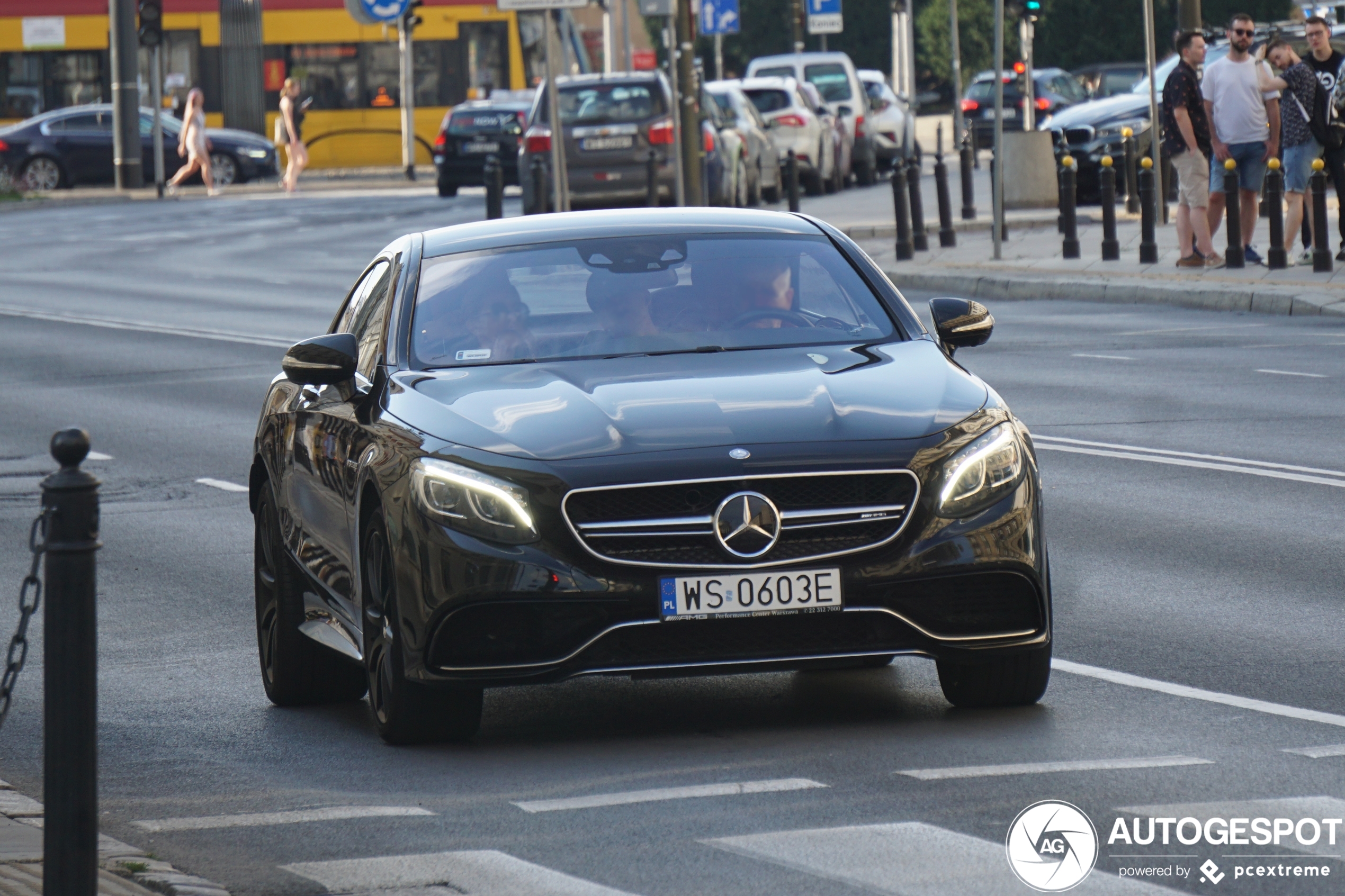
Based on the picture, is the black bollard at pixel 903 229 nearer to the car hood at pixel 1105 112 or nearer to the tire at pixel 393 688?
the car hood at pixel 1105 112

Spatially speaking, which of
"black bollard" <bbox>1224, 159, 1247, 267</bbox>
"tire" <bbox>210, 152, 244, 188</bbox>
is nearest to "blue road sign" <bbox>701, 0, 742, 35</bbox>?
"black bollard" <bbox>1224, 159, 1247, 267</bbox>

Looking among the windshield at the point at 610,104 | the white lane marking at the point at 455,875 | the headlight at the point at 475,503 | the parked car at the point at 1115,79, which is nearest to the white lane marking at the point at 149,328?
the windshield at the point at 610,104

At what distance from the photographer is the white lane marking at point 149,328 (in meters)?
21.0

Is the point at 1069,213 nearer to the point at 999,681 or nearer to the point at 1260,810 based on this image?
the point at 999,681

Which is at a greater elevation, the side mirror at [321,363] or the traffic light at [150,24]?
the traffic light at [150,24]

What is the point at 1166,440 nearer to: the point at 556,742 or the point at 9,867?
the point at 556,742

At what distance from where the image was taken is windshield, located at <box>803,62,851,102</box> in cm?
4688

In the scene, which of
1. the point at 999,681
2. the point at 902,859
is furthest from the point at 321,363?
the point at 902,859

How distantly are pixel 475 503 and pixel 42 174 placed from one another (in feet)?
156

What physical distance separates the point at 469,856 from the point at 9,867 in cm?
97

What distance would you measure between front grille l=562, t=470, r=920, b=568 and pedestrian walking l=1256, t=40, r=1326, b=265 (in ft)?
49.9

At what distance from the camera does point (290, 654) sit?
788cm

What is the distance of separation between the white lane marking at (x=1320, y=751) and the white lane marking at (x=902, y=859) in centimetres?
120

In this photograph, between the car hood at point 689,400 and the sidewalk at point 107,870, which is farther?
the car hood at point 689,400
